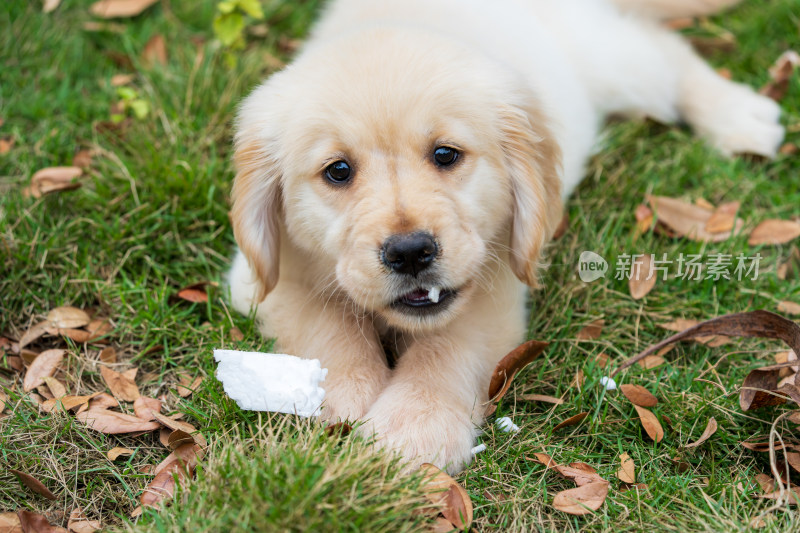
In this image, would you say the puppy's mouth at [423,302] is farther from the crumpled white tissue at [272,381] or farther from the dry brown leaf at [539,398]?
the dry brown leaf at [539,398]

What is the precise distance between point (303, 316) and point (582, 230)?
1.28 m

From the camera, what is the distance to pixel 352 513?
1.89 metres

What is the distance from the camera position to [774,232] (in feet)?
10.8

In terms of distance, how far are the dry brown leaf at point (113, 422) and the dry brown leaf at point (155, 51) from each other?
2149 millimetres

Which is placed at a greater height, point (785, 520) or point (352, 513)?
point (352, 513)

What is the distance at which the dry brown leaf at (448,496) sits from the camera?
2082 millimetres

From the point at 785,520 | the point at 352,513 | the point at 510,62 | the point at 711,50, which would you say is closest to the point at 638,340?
the point at 785,520

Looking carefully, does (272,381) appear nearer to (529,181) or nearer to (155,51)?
(529,181)

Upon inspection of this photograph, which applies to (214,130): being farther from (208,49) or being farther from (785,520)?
(785,520)

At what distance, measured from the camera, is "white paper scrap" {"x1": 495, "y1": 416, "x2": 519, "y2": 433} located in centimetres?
242

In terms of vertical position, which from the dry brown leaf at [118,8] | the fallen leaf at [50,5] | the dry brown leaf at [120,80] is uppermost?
the fallen leaf at [50,5]

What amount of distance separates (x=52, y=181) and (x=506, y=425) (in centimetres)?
213

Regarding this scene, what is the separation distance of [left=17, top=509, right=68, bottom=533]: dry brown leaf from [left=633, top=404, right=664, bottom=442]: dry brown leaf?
1688 mm

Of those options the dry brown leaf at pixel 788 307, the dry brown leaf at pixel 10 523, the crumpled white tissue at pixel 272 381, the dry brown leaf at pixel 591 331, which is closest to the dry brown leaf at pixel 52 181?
the crumpled white tissue at pixel 272 381
